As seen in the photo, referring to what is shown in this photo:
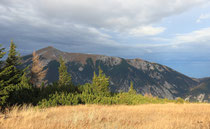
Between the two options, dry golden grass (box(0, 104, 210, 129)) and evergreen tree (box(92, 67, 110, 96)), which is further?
evergreen tree (box(92, 67, 110, 96))

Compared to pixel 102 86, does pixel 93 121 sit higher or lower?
higher

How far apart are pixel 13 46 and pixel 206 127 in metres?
25.2

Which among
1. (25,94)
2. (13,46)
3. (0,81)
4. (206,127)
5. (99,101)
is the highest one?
(13,46)

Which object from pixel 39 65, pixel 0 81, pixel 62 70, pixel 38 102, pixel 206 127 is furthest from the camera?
pixel 62 70

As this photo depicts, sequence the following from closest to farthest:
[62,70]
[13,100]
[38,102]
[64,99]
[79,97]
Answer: [13,100]
[38,102]
[64,99]
[79,97]
[62,70]

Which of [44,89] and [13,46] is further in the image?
[13,46]

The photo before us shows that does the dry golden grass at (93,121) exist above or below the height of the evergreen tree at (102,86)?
above

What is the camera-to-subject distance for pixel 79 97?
51.9 feet

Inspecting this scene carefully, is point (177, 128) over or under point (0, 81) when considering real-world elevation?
under

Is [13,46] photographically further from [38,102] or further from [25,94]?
[38,102]

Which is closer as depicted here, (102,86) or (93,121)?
(93,121)

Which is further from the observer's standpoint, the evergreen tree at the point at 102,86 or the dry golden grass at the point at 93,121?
the evergreen tree at the point at 102,86

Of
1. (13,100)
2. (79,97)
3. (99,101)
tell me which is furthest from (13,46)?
(99,101)

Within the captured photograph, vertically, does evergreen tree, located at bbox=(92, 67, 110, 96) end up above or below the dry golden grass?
below
